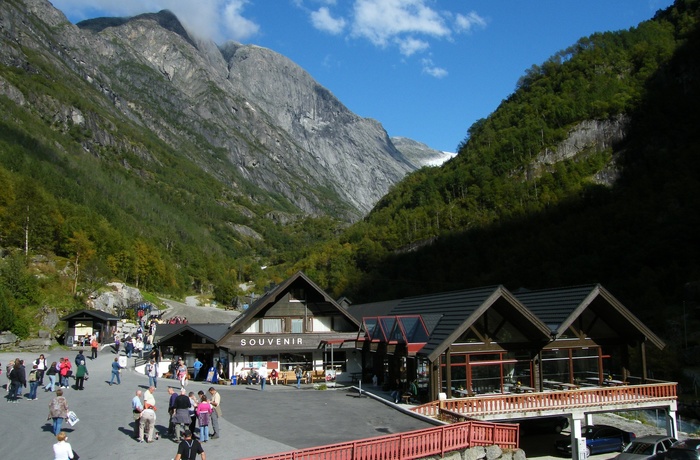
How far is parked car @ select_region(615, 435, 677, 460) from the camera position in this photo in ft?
80.5

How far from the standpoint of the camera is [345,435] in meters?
22.7

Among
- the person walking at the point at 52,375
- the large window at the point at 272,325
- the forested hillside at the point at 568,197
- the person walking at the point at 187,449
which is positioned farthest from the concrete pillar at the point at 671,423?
the forested hillside at the point at 568,197

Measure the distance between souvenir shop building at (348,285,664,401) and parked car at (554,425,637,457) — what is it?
247cm

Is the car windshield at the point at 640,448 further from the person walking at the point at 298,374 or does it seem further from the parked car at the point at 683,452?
the person walking at the point at 298,374

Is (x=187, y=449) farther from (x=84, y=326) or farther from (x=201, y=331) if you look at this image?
(x=84, y=326)

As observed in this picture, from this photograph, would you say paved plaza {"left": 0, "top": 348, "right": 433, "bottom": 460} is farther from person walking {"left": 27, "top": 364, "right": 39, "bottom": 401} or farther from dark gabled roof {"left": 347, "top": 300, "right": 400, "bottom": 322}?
dark gabled roof {"left": 347, "top": 300, "right": 400, "bottom": 322}

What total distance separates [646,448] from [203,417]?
58.3 ft

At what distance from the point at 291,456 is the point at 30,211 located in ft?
310

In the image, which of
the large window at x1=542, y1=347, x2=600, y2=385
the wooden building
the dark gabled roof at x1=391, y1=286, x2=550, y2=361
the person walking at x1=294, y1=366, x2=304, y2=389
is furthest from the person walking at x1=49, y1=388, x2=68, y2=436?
the wooden building

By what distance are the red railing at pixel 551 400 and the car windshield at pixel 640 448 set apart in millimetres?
4116

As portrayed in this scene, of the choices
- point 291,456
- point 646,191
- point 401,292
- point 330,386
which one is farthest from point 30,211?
point 646,191

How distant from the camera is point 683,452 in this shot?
22.9 metres

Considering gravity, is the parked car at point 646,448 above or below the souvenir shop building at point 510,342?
below

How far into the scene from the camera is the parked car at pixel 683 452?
74.5ft
